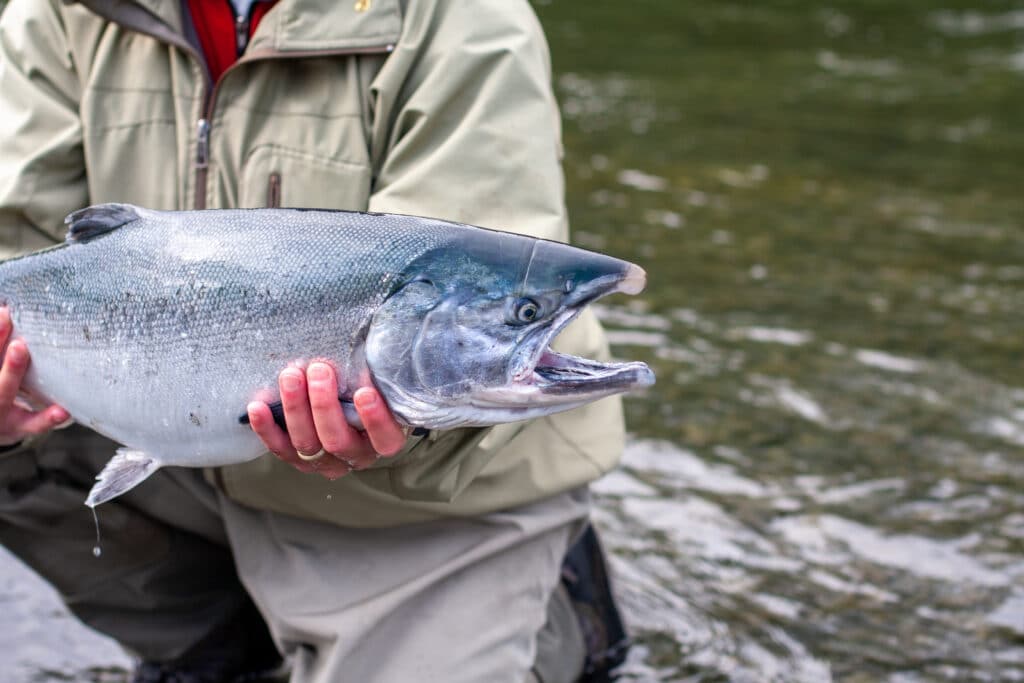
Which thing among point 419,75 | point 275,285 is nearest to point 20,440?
point 275,285

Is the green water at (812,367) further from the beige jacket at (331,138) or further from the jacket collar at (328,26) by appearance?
the jacket collar at (328,26)

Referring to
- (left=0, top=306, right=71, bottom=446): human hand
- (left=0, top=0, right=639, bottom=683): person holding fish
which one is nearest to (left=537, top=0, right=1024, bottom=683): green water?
(left=0, top=0, right=639, bottom=683): person holding fish

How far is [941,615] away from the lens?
4145 millimetres

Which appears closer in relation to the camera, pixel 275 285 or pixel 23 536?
pixel 275 285

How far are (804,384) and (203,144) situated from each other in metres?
3.57

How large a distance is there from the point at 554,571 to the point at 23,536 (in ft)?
4.84

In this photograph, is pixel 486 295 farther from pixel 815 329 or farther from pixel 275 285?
pixel 815 329

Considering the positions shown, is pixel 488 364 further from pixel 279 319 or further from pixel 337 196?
pixel 337 196

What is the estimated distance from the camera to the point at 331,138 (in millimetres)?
3186

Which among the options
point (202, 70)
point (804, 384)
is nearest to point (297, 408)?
point (202, 70)

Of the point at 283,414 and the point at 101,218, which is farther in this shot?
the point at 101,218

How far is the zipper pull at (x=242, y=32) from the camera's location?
127 inches

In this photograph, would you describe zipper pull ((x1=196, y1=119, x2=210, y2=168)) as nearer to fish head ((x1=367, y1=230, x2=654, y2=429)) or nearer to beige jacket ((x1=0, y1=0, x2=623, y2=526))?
beige jacket ((x1=0, y1=0, x2=623, y2=526))

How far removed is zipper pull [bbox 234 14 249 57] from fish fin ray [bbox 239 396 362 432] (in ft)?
3.71
